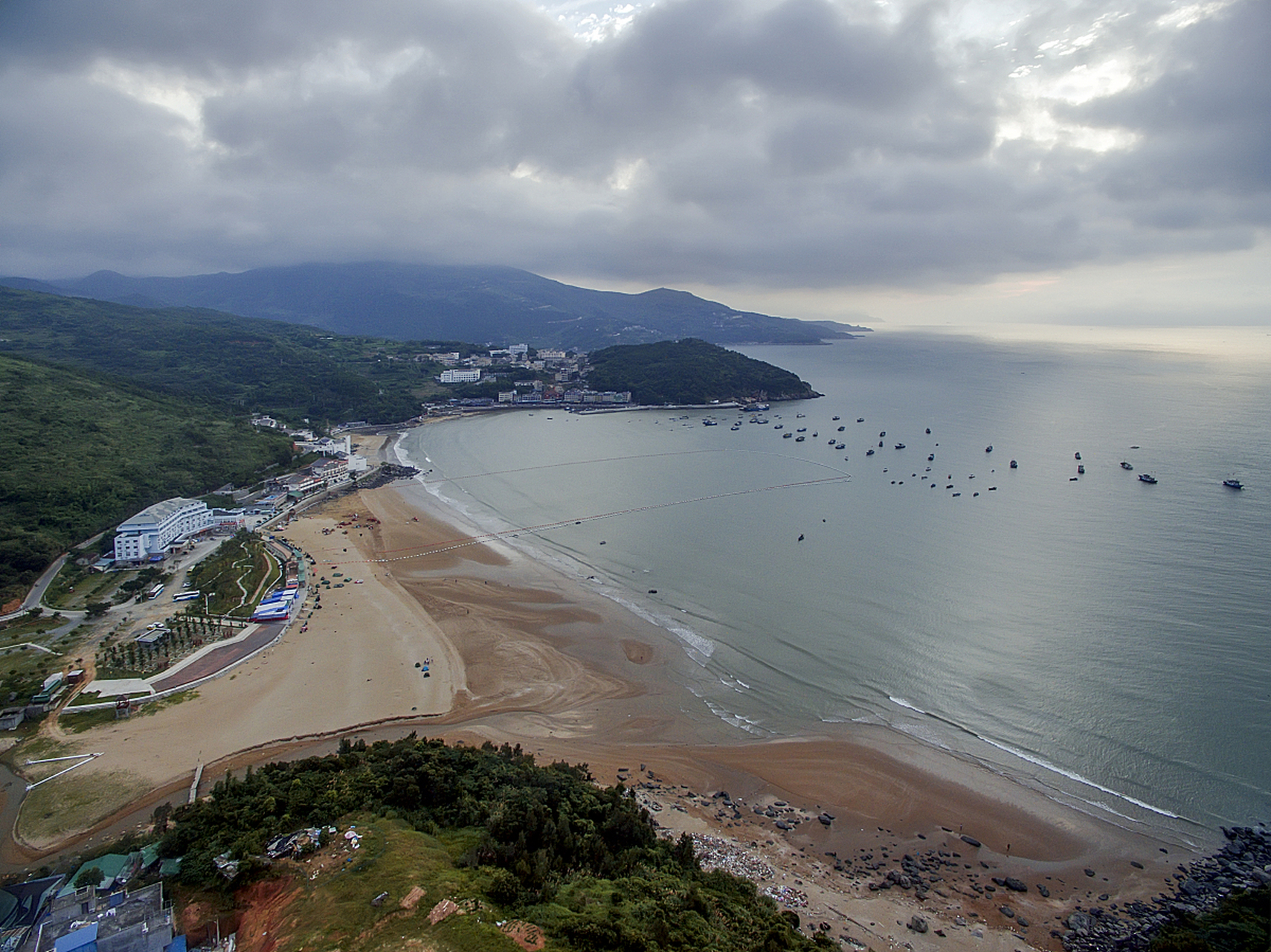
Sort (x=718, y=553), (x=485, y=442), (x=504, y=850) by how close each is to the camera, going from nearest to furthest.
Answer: (x=504, y=850) < (x=718, y=553) < (x=485, y=442)

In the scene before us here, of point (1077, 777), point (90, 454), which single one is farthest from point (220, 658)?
point (1077, 777)

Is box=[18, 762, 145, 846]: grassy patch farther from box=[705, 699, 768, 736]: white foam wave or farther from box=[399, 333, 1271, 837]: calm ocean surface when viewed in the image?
box=[399, 333, 1271, 837]: calm ocean surface

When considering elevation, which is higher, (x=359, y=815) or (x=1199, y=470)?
(x=1199, y=470)

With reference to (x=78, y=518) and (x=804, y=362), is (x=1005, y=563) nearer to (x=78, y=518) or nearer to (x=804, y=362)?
(x=78, y=518)

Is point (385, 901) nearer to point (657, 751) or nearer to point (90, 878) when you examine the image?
point (90, 878)

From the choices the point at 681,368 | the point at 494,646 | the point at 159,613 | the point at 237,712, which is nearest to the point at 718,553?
the point at 494,646

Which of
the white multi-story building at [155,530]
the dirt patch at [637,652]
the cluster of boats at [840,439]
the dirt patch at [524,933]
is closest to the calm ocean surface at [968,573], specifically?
the cluster of boats at [840,439]

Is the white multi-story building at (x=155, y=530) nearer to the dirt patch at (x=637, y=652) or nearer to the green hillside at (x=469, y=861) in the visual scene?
the green hillside at (x=469, y=861)
